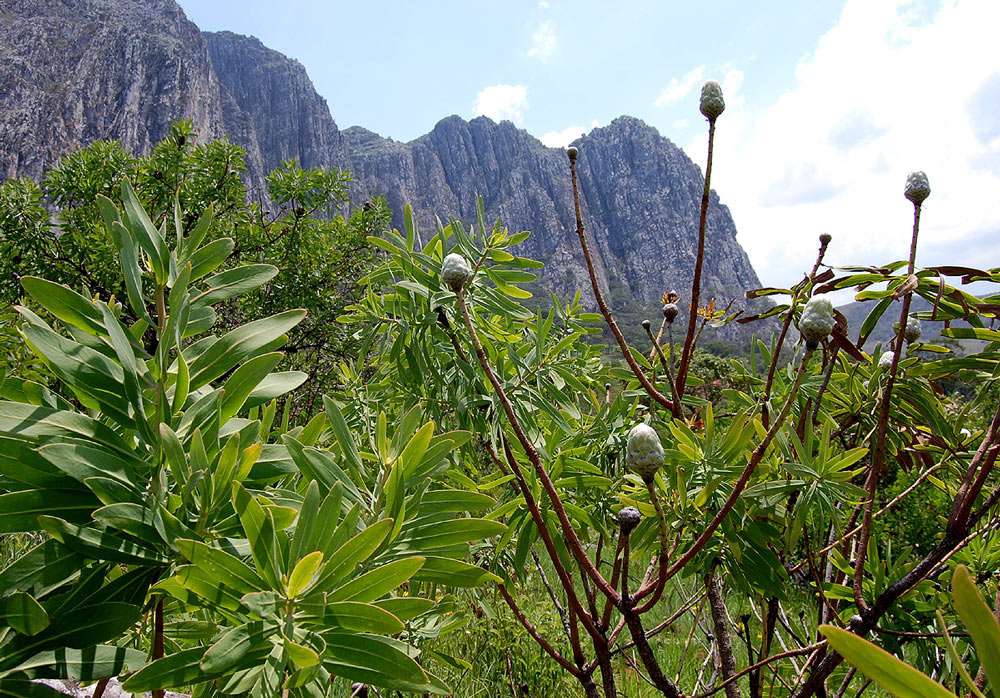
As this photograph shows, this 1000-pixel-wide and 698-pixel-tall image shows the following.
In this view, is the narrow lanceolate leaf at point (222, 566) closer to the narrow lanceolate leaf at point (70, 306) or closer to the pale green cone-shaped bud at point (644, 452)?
the narrow lanceolate leaf at point (70, 306)

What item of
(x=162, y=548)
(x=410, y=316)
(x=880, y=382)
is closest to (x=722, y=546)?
(x=880, y=382)

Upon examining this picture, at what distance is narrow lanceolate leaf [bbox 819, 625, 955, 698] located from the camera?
304 millimetres

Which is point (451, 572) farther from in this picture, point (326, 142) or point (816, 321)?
point (326, 142)

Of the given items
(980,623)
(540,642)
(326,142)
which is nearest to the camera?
(980,623)

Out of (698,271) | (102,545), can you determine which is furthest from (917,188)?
(102,545)

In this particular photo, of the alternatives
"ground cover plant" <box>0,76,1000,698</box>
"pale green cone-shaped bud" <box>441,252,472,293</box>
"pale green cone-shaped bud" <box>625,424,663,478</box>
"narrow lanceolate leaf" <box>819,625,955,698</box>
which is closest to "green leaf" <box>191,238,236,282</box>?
"ground cover plant" <box>0,76,1000,698</box>

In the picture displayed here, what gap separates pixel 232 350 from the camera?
0.54 metres

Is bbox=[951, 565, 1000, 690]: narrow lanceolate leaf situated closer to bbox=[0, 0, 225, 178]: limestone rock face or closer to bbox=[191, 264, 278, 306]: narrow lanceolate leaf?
bbox=[191, 264, 278, 306]: narrow lanceolate leaf

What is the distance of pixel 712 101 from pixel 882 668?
729mm

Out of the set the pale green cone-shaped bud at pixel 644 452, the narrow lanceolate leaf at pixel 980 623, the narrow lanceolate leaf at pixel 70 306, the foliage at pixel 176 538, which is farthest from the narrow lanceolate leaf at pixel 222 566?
the narrow lanceolate leaf at pixel 980 623

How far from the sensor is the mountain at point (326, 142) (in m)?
45.7

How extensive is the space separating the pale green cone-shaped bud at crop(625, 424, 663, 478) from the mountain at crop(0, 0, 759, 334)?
128 feet

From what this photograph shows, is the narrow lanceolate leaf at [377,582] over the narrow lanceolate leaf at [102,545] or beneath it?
beneath

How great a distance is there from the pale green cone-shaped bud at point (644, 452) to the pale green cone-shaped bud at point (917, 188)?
623mm
